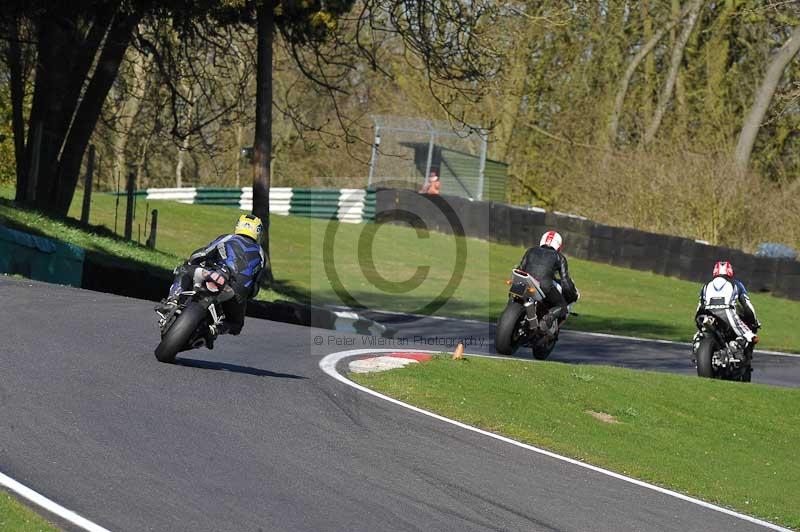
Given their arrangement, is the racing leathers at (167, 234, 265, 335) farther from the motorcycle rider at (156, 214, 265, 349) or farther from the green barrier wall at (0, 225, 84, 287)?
the green barrier wall at (0, 225, 84, 287)

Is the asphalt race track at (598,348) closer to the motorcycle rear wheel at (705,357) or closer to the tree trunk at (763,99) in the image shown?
the motorcycle rear wheel at (705,357)

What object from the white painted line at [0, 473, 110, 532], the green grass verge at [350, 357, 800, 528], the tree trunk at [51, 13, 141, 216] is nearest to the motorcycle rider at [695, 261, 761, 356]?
the green grass verge at [350, 357, 800, 528]

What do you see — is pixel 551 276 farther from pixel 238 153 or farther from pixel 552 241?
pixel 238 153

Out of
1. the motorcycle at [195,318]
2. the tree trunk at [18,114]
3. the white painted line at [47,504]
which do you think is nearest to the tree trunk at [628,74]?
the tree trunk at [18,114]

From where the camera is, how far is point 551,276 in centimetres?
1522

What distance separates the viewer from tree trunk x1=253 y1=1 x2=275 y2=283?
69.7 ft

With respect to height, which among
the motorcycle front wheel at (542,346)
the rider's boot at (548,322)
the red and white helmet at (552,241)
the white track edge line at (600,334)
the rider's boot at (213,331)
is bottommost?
the white track edge line at (600,334)

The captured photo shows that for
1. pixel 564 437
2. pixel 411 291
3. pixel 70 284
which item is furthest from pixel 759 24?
pixel 564 437

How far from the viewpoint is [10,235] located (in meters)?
15.5

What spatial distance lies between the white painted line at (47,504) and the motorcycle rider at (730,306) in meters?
10.8

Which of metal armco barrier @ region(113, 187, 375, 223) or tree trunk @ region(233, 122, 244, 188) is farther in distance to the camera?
tree trunk @ region(233, 122, 244, 188)

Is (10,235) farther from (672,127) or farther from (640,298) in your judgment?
(672,127)

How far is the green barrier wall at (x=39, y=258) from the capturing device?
15492 millimetres

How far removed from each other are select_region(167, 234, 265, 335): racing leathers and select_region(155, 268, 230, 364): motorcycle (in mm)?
65
